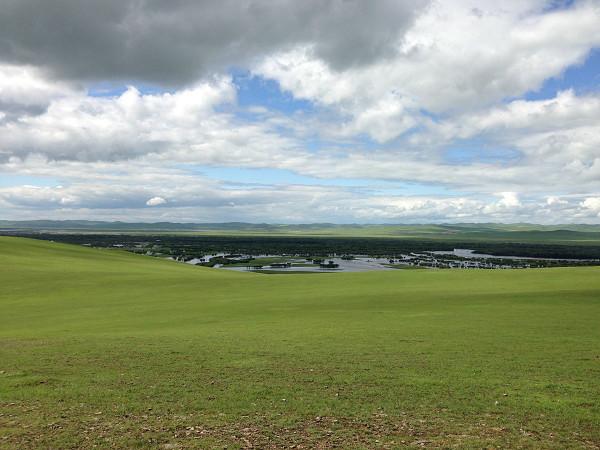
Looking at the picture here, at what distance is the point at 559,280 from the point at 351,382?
43.4 m

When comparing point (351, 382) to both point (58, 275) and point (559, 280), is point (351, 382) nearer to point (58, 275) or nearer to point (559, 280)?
point (559, 280)

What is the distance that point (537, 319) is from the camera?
2764 centimetres

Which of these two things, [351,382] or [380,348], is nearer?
[351,382]

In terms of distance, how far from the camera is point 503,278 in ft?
172

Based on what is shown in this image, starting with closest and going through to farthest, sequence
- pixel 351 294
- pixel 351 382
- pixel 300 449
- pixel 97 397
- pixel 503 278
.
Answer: pixel 300 449 < pixel 97 397 < pixel 351 382 < pixel 351 294 < pixel 503 278

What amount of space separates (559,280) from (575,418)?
140 ft

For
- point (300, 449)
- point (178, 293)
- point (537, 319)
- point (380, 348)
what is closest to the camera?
point (300, 449)

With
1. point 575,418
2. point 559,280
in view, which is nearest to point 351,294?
point 559,280

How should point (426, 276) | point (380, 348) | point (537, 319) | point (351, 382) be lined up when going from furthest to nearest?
point (426, 276) → point (537, 319) → point (380, 348) → point (351, 382)

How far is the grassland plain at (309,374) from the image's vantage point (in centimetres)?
1148

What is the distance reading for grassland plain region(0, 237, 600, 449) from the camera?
11477 millimetres

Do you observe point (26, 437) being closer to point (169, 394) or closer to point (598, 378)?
point (169, 394)

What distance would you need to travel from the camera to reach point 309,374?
16.8 meters

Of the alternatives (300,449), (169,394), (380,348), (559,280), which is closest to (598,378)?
(380,348)
